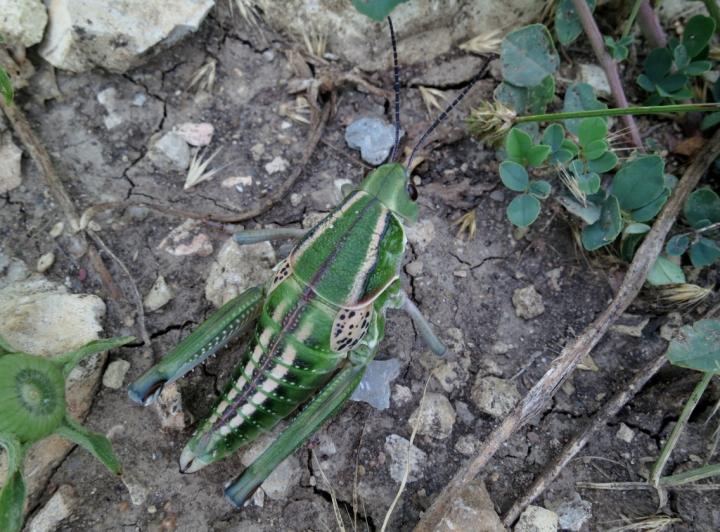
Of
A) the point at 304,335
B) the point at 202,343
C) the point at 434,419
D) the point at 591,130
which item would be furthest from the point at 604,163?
the point at 202,343

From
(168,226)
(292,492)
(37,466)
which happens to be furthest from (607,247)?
(37,466)

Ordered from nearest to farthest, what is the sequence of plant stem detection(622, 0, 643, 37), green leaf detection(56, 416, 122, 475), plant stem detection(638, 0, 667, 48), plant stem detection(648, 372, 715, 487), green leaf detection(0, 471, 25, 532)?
1. green leaf detection(0, 471, 25, 532)
2. green leaf detection(56, 416, 122, 475)
3. plant stem detection(648, 372, 715, 487)
4. plant stem detection(622, 0, 643, 37)
5. plant stem detection(638, 0, 667, 48)

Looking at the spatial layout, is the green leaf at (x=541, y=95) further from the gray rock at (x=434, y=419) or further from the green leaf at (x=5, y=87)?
the green leaf at (x=5, y=87)

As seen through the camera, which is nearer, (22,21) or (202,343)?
(202,343)

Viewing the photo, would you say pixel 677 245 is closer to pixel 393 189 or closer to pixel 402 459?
pixel 393 189

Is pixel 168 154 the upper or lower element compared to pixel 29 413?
upper

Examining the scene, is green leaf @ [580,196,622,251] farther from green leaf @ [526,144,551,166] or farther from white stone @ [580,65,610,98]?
white stone @ [580,65,610,98]

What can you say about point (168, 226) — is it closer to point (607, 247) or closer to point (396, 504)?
point (396, 504)

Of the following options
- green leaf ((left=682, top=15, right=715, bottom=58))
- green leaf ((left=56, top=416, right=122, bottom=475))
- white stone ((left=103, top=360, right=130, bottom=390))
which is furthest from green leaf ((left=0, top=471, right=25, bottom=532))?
green leaf ((left=682, top=15, right=715, bottom=58))
